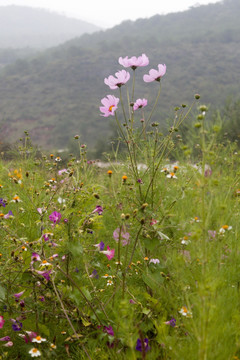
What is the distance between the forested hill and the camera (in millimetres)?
25630

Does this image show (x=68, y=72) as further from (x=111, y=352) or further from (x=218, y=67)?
(x=111, y=352)

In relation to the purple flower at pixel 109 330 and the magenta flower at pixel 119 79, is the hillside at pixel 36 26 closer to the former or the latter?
the magenta flower at pixel 119 79

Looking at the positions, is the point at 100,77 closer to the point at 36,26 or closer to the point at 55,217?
the point at 55,217

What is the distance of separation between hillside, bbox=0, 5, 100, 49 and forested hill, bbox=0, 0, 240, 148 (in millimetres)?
47106

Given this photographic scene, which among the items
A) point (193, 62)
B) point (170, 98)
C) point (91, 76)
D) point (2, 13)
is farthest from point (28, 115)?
point (2, 13)

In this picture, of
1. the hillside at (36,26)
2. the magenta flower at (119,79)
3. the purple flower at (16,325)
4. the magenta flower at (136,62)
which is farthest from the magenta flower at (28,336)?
the hillside at (36,26)

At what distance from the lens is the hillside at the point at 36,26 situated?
84875mm

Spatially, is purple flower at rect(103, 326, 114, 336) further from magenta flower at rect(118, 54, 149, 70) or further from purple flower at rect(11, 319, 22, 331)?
magenta flower at rect(118, 54, 149, 70)

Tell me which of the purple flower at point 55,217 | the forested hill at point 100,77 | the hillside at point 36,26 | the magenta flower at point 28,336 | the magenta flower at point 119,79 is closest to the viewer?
the magenta flower at point 28,336

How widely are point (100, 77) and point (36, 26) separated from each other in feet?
269

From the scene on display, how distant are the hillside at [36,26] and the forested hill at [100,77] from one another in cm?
4711

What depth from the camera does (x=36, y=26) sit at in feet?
333

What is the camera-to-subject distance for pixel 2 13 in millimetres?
105125

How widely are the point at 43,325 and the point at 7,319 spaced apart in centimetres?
21
